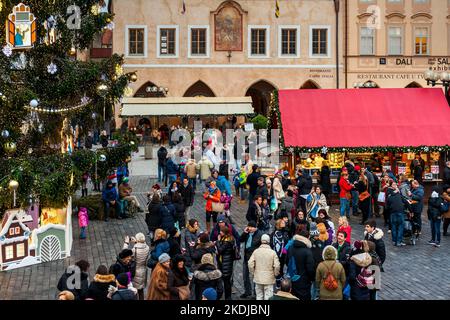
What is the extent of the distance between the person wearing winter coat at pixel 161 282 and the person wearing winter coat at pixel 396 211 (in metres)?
7.28

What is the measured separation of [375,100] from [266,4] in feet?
67.7

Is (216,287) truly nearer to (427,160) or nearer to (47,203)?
(47,203)

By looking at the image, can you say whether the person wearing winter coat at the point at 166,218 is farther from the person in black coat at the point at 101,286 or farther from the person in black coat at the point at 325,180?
the person in black coat at the point at 325,180

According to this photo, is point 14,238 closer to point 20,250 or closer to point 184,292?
point 20,250

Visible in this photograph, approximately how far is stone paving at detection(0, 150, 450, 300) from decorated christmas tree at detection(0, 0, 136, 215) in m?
1.38

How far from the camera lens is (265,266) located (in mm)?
9828

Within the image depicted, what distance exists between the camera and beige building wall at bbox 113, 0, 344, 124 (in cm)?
4075

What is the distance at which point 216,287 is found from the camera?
30.8ft

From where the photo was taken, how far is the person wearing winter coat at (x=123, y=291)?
26.1ft

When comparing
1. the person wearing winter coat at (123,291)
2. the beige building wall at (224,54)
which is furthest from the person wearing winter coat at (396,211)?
the beige building wall at (224,54)

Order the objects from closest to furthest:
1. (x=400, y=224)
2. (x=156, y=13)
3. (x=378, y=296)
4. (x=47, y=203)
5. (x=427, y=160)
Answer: (x=378, y=296), (x=47, y=203), (x=400, y=224), (x=427, y=160), (x=156, y=13)

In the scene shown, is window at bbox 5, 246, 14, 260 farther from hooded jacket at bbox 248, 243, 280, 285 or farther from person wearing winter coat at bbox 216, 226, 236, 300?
hooded jacket at bbox 248, 243, 280, 285
